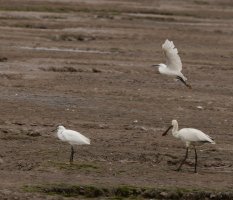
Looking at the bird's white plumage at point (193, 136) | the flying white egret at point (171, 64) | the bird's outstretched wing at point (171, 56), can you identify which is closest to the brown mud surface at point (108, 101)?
the bird's white plumage at point (193, 136)

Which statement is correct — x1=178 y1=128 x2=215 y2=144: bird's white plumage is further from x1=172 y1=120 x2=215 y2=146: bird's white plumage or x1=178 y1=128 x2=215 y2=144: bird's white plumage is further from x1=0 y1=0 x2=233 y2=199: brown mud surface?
x1=0 y1=0 x2=233 y2=199: brown mud surface

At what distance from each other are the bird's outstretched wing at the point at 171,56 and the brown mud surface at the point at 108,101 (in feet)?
2.94

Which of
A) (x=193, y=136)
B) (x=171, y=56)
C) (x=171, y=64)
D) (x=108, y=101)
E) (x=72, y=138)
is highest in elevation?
(x=171, y=56)

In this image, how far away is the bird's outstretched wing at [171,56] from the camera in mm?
17953

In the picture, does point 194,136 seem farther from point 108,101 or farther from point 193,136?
point 108,101

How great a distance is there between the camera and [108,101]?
65.1 feet

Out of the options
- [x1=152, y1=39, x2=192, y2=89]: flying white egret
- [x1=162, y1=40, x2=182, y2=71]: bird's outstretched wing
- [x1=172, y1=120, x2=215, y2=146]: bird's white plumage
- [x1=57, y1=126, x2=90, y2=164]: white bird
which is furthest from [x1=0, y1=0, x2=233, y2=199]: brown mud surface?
[x1=162, y1=40, x2=182, y2=71]: bird's outstretched wing

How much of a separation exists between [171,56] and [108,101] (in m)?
1.97

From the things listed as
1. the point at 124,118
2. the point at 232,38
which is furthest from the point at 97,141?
the point at 232,38

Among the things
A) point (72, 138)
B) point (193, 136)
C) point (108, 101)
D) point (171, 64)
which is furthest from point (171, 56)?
point (72, 138)

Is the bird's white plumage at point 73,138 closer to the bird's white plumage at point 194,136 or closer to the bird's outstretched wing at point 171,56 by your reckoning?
the bird's white plumage at point 194,136

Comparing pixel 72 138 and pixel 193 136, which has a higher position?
pixel 193 136

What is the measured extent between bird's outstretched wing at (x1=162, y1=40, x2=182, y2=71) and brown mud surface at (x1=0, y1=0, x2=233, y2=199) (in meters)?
0.90

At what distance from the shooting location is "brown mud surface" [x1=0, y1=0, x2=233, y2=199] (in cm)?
1331
